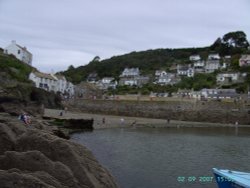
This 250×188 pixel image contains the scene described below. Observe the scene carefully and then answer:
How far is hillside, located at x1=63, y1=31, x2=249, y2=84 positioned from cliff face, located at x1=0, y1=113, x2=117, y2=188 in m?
123

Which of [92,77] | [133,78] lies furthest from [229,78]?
[92,77]

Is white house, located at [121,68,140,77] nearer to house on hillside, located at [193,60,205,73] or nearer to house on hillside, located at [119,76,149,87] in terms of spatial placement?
house on hillside, located at [119,76,149,87]

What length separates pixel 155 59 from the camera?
572 ft

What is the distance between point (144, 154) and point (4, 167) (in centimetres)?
2192

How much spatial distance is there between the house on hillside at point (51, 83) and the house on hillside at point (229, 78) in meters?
39.7

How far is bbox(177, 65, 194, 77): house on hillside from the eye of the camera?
133625mm

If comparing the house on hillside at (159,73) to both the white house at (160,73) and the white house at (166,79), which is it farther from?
the white house at (166,79)

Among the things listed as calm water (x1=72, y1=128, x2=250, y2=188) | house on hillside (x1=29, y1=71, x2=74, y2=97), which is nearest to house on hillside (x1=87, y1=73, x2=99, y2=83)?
house on hillside (x1=29, y1=71, x2=74, y2=97)

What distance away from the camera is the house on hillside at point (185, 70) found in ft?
438

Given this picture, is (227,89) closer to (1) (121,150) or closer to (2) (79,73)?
(1) (121,150)

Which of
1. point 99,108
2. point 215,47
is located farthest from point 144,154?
point 215,47

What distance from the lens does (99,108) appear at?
3292 inches

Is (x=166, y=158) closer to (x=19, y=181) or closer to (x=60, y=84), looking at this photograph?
(x=19, y=181)

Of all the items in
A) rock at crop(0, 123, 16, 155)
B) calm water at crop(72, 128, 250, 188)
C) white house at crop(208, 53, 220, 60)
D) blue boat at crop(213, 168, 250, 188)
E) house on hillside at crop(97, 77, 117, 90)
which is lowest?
calm water at crop(72, 128, 250, 188)
